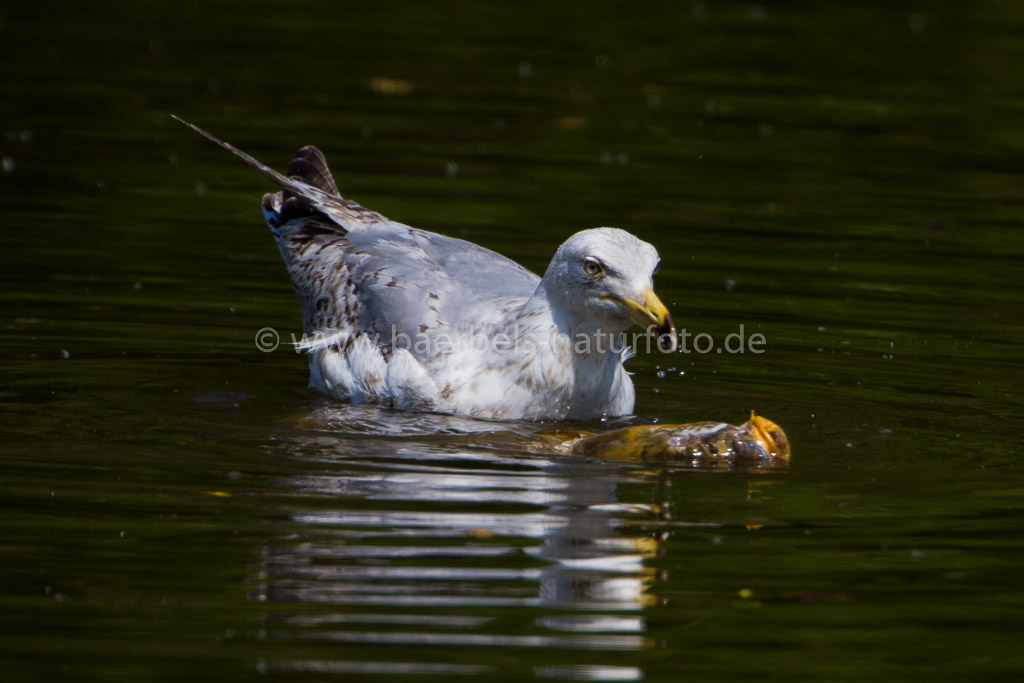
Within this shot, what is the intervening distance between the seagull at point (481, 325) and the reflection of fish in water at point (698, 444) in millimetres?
406

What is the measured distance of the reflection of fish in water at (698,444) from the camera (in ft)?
23.0

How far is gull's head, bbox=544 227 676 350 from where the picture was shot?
727 centimetres

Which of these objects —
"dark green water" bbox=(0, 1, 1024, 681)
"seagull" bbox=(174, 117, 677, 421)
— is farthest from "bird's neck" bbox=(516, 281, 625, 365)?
"dark green water" bbox=(0, 1, 1024, 681)

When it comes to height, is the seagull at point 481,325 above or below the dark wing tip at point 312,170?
below

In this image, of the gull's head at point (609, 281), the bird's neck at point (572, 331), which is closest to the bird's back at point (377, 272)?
the bird's neck at point (572, 331)

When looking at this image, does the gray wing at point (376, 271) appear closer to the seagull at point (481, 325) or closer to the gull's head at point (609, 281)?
the seagull at point (481, 325)

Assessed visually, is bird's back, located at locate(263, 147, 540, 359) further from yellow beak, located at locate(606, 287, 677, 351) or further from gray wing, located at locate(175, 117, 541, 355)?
yellow beak, located at locate(606, 287, 677, 351)

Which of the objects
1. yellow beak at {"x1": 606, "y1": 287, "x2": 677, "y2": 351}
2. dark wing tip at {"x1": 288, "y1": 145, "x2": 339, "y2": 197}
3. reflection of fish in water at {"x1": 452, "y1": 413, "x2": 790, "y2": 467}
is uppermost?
dark wing tip at {"x1": 288, "y1": 145, "x2": 339, "y2": 197}

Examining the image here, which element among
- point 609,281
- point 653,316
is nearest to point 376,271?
point 609,281

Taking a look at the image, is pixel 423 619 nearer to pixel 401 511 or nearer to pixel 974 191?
pixel 401 511

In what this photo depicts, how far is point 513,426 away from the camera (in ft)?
25.3

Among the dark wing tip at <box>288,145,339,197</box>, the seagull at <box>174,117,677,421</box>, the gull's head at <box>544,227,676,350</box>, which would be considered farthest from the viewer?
the dark wing tip at <box>288,145,339,197</box>

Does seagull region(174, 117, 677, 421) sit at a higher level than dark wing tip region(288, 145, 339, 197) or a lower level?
lower

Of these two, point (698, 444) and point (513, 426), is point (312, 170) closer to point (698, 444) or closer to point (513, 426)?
point (513, 426)
